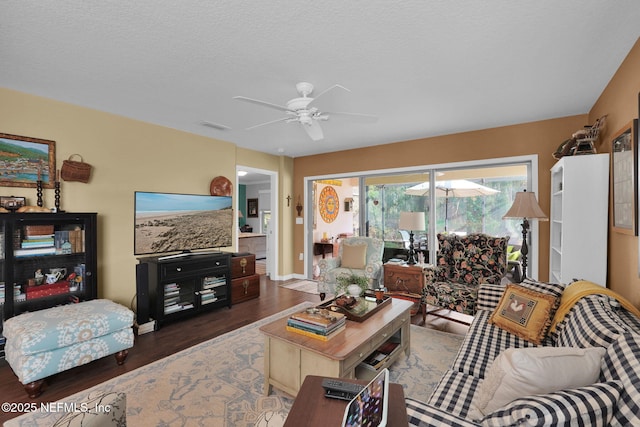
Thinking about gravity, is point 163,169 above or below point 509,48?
below

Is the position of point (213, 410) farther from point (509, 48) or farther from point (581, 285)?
point (509, 48)

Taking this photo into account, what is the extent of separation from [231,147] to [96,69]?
98.7 inches

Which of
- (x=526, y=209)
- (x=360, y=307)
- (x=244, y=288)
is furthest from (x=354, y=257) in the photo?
(x=526, y=209)

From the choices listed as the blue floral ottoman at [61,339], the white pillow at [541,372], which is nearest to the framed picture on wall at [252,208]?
the blue floral ottoman at [61,339]

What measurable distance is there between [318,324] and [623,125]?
9.11 ft

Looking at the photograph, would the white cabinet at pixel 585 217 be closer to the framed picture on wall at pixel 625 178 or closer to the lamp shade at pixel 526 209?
the framed picture on wall at pixel 625 178

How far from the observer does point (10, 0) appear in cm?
164

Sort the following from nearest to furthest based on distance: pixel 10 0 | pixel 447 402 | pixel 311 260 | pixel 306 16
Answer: pixel 447 402 → pixel 10 0 → pixel 306 16 → pixel 311 260

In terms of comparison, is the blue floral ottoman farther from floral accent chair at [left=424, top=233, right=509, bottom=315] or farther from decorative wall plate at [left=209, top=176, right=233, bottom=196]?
floral accent chair at [left=424, top=233, right=509, bottom=315]

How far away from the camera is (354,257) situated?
4.46 metres

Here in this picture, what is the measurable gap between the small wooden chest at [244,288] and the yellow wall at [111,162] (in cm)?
128

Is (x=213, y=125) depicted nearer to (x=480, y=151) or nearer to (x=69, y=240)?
(x=69, y=240)

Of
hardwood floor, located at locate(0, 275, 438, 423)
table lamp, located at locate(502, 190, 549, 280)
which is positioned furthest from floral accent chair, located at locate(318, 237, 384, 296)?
table lamp, located at locate(502, 190, 549, 280)

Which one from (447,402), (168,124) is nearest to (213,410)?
(447,402)
